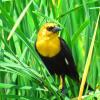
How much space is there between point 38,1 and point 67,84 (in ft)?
1.51

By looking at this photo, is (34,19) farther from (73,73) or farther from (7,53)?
(73,73)

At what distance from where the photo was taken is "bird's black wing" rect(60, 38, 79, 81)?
1.93m

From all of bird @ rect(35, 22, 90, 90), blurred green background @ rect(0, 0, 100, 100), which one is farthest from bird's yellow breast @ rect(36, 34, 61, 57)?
blurred green background @ rect(0, 0, 100, 100)

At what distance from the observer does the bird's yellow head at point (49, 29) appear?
1.93 m

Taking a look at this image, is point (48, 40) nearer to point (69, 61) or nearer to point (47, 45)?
point (47, 45)

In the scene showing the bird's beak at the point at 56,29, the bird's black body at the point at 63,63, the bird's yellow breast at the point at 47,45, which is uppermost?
the bird's beak at the point at 56,29

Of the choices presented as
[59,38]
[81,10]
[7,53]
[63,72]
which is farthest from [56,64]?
[7,53]

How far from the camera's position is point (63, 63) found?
6.95 ft

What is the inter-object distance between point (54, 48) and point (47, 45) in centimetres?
5

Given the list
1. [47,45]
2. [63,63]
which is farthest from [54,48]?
[63,63]

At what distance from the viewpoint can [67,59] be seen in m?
2.02

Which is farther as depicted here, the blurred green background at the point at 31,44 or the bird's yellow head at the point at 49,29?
the bird's yellow head at the point at 49,29

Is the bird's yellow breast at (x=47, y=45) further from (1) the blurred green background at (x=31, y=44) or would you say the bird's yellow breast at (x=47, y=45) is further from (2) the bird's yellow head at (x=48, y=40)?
(1) the blurred green background at (x=31, y=44)

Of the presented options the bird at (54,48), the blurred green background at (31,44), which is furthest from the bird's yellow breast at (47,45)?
the blurred green background at (31,44)
